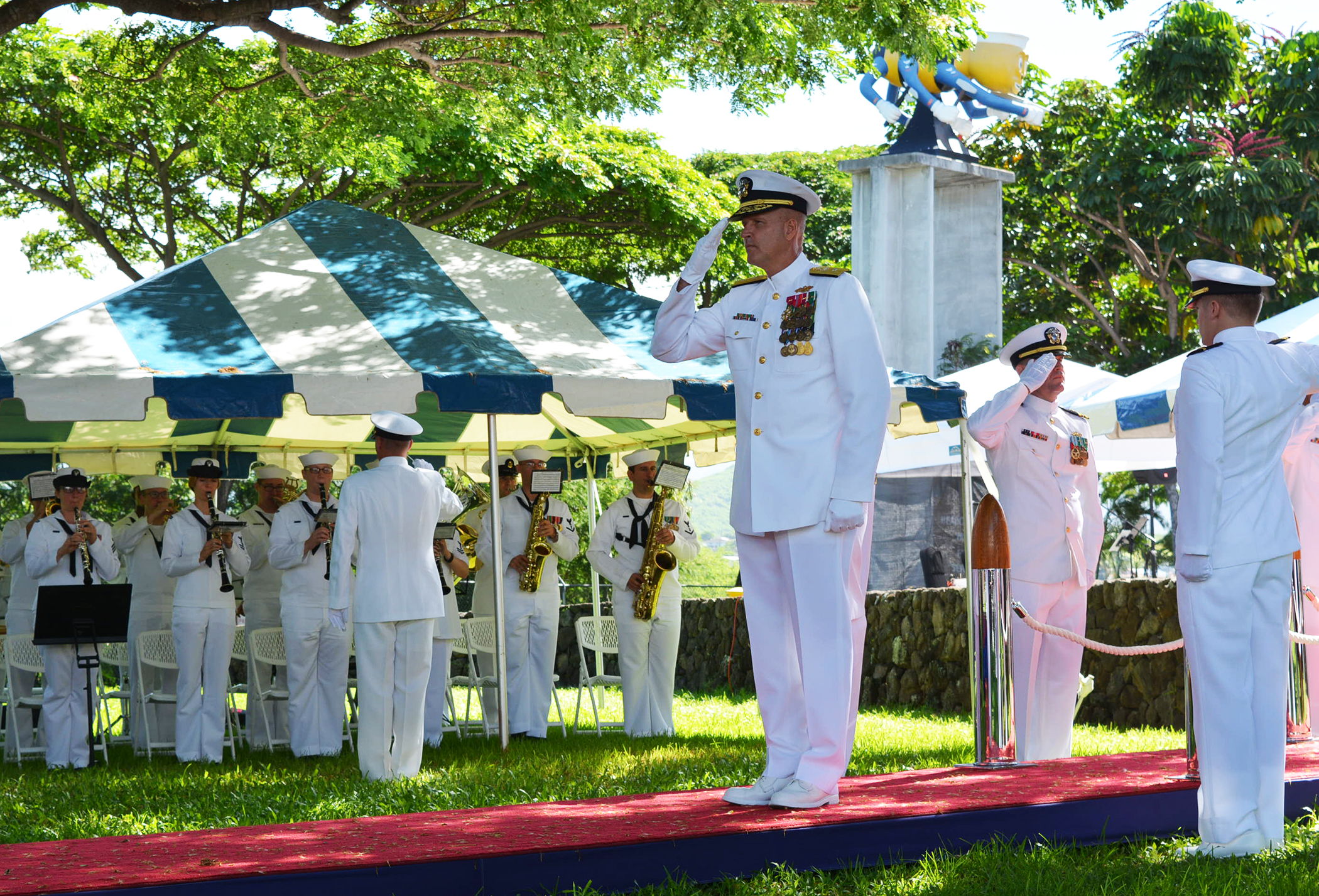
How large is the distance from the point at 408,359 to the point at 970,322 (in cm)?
1641

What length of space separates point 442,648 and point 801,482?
5.77m

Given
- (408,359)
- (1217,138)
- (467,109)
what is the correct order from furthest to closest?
(1217,138)
(467,109)
(408,359)

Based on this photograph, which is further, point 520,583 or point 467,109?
point 467,109

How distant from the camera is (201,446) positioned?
13.5 metres

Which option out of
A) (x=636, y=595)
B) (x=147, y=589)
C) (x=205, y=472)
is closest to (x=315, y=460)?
(x=205, y=472)

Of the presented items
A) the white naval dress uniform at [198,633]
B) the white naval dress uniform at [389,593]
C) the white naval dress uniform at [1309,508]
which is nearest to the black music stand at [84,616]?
the white naval dress uniform at [198,633]

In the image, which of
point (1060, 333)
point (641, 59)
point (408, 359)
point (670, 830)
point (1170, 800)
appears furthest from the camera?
point (641, 59)

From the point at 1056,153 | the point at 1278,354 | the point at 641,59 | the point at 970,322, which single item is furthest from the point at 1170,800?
the point at 1056,153

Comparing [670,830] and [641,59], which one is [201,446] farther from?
[670,830]

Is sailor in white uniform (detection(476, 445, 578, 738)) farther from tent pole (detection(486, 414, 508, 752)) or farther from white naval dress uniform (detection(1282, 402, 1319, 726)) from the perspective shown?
white naval dress uniform (detection(1282, 402, 1319, 726))

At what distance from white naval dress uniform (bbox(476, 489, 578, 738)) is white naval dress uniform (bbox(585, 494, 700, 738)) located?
318 millimetres

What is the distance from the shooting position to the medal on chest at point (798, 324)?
4.91 metres

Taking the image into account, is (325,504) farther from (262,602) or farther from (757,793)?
(757,793)

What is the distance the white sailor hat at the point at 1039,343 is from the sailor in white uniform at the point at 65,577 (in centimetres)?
612
